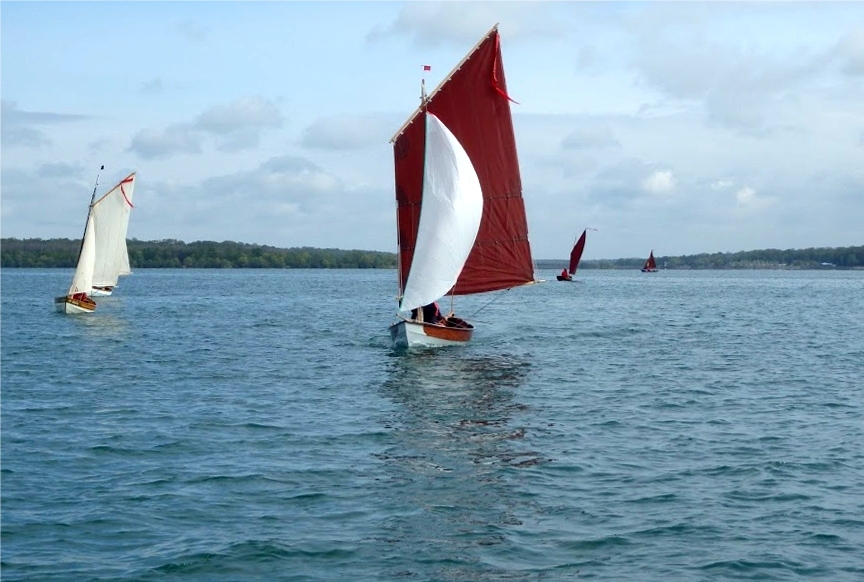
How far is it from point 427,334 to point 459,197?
558 centimetres

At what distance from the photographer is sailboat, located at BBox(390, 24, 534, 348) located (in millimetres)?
35875

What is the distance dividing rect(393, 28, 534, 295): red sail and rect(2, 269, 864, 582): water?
350 centimetres

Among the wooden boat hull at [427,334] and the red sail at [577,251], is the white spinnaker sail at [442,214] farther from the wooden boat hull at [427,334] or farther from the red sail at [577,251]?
the red sail at [577,251]

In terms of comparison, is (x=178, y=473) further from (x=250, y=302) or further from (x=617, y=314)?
(x=250, y=302)

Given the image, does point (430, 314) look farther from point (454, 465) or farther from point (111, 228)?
point (111, 228)

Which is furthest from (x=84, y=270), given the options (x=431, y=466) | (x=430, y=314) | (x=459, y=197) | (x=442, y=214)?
(x=431, y=466)

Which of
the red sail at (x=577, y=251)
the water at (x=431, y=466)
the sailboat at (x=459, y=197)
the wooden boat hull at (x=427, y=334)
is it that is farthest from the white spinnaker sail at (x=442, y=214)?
the red sail at (x=577, y=251)

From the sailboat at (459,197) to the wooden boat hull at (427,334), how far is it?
0.05 m

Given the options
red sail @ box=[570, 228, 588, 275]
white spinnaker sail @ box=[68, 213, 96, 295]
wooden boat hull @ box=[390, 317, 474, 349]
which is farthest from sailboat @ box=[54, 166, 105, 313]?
red sail @ box=[570, 228, 588, 275]

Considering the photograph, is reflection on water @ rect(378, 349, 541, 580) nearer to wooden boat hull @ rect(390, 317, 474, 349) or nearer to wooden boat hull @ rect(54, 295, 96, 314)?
wooden boat hull @ rect(390, 317, 474, 349)

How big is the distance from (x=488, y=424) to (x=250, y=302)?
64.1 meters

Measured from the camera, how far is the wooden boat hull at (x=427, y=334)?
37.5 m

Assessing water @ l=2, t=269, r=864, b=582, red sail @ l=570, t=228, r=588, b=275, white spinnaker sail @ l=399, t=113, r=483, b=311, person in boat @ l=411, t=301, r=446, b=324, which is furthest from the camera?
red sail @ l=570, t=228, r=588, b=275

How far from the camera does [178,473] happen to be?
59.5 feet
